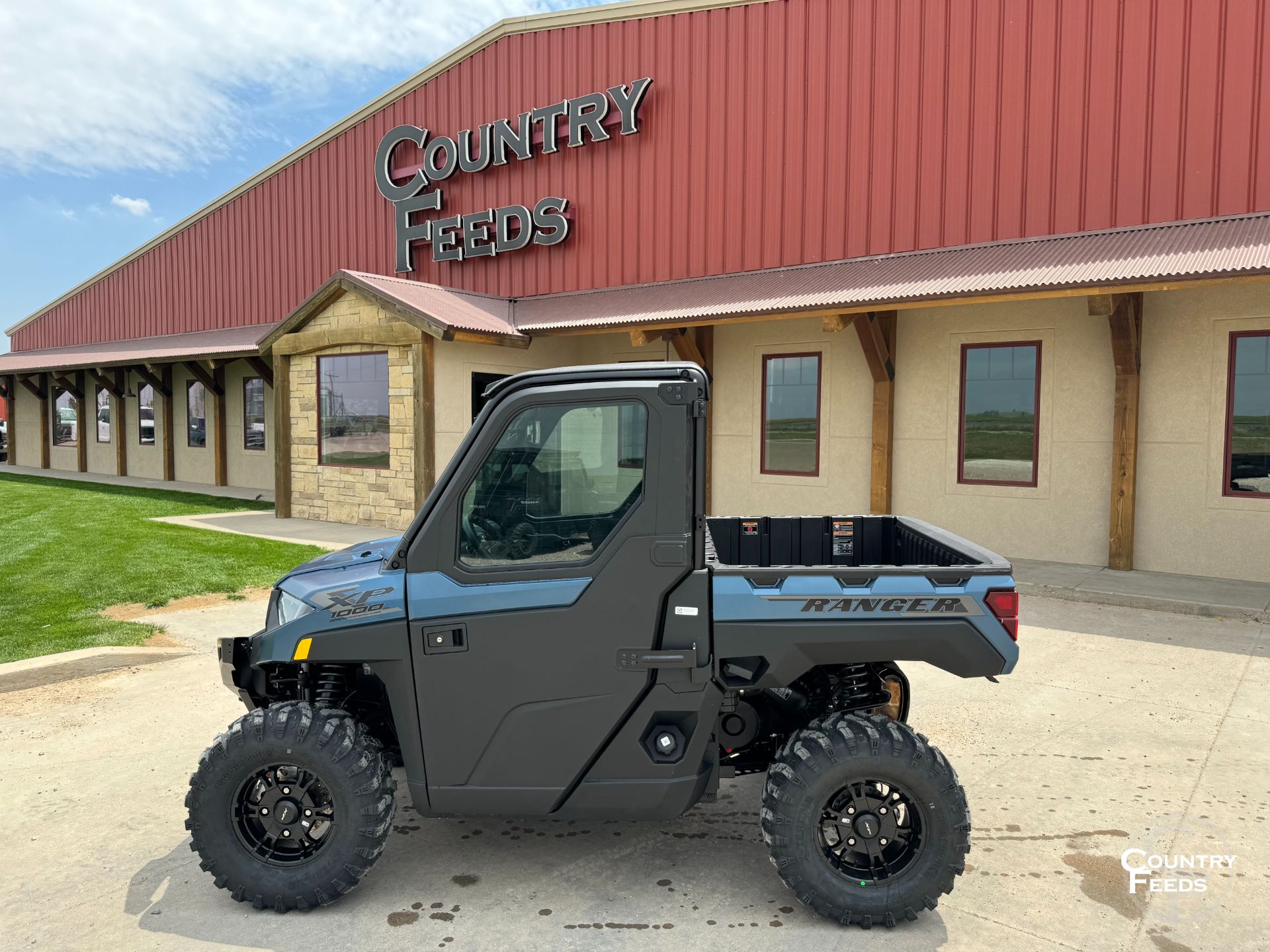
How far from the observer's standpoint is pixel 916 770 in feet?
10.6

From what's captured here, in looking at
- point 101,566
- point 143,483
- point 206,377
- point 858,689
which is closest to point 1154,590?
point 858,689

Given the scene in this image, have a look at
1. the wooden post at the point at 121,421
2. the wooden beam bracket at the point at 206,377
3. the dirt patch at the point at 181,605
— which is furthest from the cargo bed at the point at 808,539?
→ the wooden post at the point at 121,421

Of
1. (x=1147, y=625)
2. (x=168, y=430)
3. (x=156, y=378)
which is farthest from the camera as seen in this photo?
(x=168, y=430)

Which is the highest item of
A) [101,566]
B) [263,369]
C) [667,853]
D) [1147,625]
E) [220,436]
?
[263,369]

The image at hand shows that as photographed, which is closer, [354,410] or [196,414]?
[354,410]

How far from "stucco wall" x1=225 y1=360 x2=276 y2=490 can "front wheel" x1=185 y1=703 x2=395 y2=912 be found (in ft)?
65.2

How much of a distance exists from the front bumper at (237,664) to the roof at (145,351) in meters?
15.0

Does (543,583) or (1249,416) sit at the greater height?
(1249,416)

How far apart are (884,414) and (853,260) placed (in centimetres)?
253

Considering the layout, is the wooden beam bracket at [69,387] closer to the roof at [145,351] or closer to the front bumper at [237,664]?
the roof at [145,351]

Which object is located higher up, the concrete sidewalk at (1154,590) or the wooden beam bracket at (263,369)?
the wooden beam bracket at (263,369)

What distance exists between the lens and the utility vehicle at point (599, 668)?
326cm

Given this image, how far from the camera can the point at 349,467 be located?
1534 centimetres

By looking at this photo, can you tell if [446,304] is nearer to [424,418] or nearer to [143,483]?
[424,418]
